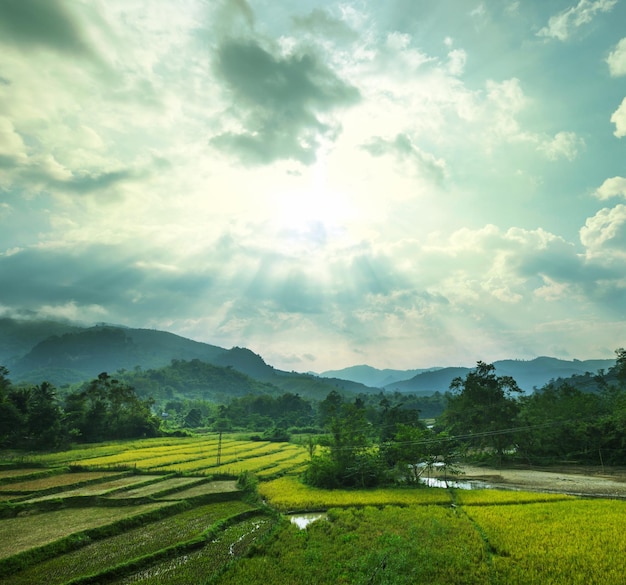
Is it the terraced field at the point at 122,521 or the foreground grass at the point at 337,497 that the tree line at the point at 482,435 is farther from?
the terraced field at the point at 122,521

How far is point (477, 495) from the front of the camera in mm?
28281

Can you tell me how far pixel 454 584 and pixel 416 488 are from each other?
2035 cm

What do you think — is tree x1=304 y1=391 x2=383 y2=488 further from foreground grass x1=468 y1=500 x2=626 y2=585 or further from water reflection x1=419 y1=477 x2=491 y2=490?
foreground grass x1=468 y1=500 x2=626 y2=585

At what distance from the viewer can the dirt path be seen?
30609 mm

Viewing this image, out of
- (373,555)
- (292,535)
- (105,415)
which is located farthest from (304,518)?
(105,415)

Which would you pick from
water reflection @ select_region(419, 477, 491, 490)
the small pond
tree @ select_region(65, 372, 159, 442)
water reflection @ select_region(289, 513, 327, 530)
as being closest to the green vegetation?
the small pond

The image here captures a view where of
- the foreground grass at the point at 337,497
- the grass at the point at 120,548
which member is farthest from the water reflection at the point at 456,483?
the grass at the point at 120,548

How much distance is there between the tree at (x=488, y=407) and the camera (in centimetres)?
4916

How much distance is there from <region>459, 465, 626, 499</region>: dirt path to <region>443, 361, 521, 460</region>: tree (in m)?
4.85

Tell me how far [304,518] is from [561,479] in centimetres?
2824

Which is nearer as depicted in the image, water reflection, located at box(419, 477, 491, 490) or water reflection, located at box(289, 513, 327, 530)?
water reflection, located at box(289, 513, 327, 530)

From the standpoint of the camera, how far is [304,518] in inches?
952

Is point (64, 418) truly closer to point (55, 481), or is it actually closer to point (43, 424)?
point (43, 424)

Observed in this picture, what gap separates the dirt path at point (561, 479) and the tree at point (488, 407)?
15.9 ft
